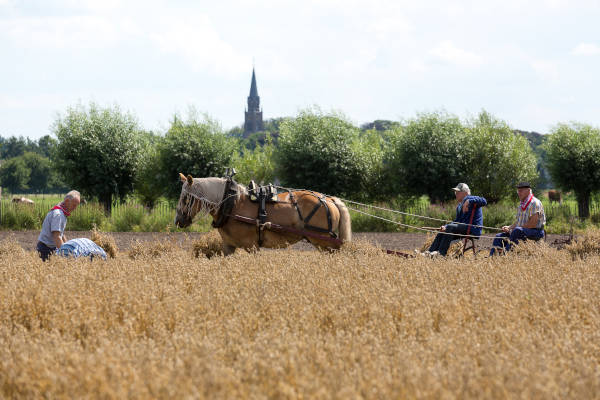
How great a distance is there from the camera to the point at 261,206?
27.1 feet

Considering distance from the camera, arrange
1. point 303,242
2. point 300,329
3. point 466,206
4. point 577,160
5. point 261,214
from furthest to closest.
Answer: point 577,160 → point 303,242 → point 466,206 → point 261,214 → point 300,329

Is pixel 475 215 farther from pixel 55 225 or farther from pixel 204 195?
pixel 55 225

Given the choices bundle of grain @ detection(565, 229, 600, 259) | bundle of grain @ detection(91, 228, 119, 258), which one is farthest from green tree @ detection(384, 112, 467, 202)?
bundle of grain @ detection(91, 228, 119, 258)

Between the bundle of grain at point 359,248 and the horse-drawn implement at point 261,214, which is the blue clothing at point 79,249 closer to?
the horse-drawn implement at point 261,214

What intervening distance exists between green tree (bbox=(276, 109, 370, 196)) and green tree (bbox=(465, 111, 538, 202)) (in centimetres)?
522

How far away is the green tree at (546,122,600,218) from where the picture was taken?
2589 cm

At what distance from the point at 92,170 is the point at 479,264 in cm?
2264

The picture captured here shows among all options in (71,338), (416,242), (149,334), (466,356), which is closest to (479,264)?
(466,356)

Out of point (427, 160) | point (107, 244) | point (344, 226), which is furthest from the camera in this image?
point (427, 160)

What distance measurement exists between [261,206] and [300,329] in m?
4.34

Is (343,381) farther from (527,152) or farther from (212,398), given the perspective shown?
(527,152)

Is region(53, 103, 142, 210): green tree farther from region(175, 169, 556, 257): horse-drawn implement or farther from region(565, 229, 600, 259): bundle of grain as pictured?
region(565, 229, 600, 259): bundle of grain

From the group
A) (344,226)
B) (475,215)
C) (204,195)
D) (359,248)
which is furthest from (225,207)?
(475,215)

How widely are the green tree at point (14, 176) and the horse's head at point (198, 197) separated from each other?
10930cm
